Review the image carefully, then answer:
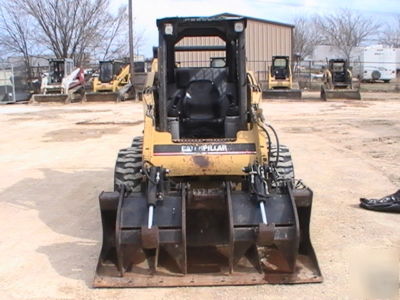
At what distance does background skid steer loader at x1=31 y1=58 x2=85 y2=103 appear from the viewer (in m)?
31.9

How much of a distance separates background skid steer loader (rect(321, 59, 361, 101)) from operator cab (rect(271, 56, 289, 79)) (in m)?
2.22

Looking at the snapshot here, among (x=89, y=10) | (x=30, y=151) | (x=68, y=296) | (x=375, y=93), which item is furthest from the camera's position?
(x=89, y=10)

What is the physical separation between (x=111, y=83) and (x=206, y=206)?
93.2ft

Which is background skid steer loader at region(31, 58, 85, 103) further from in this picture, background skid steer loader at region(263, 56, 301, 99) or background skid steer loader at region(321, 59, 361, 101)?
background skid steer loader at region(321, 59, 361, 101)

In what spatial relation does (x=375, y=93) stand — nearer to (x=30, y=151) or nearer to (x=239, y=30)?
(x=30, y=151)

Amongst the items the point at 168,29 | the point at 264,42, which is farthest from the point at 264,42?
the point at 168,29

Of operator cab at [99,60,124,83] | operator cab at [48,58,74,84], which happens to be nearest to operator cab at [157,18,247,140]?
operator cab at [99,60,124,83]

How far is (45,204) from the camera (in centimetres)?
772

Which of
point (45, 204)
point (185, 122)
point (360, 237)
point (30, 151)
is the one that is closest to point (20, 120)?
point (30, 151)

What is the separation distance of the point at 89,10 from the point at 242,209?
137 ft

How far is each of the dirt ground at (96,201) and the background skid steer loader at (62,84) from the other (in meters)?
13.7

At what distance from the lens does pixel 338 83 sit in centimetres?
3147

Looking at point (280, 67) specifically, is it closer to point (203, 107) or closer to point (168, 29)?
point (203, 107)

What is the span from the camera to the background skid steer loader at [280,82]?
30.4 meters
